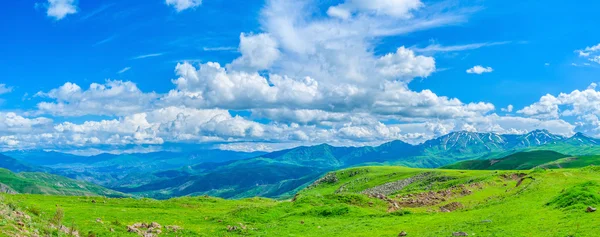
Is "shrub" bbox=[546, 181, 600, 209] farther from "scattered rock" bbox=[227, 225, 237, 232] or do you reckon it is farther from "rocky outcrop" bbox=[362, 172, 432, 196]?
"rocky outcrop" bbox=[362, 172, 432, 196]

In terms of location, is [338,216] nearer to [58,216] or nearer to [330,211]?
[330,211]

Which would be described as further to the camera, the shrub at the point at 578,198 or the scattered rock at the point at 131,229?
the shrub at the point at 578,198

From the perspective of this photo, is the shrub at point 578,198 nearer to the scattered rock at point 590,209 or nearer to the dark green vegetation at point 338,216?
the dark green vegetation at point 338,216

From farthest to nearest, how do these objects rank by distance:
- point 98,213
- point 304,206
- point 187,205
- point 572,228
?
point 187,205 < point 304,206 < point 98,213 < point 572,228

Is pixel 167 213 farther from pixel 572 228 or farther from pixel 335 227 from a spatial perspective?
pixel 572 228

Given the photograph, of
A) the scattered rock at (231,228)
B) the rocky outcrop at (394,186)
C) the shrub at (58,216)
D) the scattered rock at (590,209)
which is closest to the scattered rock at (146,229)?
the scattered rock at (231,228)

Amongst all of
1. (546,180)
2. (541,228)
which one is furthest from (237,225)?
Result: (546,180)

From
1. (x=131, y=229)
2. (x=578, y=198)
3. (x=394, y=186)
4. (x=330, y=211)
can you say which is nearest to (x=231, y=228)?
(x=131, y=229)

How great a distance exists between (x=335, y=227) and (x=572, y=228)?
1063 inches

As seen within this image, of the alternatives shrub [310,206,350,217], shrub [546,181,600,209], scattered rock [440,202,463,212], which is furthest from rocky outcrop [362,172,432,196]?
shrub [546,181,600,209]

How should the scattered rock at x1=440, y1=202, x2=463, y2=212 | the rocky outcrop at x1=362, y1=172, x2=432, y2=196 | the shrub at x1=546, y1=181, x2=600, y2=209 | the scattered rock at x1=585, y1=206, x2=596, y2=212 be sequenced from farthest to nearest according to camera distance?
the rocky outcrop at x1=362, y1=172, x2=432, y2=196
the scattered rock at x1=440, y1=202, x2=463, y2=212
the shrub at x1=546, y1=181, x2=600, y2=209
the scattered rock at x1=585, y1=206, x2=596, y2=212

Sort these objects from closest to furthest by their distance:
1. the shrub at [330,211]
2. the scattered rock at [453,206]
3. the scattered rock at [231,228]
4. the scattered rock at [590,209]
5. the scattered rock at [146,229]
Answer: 1. the scattered rock at [590,209]
2. the scattered rock at [146,229]
3. the scattered rock at [231,228]
4. the shrub at [330,211]
5. the scattered rock at [453,206]


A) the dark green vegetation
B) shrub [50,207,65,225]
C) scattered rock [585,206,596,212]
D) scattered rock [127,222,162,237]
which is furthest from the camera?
scattered rock [127,222,162,237]

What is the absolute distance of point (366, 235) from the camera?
4622 cm
